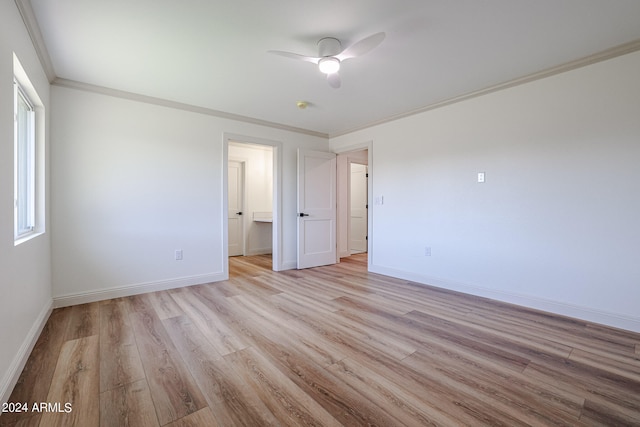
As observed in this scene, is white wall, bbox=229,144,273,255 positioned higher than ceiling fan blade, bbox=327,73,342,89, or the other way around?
ceiling fan blade, bbox=327,73,342,89

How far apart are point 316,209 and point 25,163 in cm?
351

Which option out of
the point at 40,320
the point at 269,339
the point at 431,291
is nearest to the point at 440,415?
the point at 269,339

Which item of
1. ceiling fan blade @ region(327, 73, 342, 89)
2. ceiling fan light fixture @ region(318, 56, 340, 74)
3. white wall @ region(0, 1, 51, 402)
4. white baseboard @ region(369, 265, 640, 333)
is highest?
ceiling fan light fixture @ region(318, 56, 340, 74)

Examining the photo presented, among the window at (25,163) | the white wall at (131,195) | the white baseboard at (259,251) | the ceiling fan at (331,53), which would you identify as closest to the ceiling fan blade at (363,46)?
the ceiling fan at (331,53)

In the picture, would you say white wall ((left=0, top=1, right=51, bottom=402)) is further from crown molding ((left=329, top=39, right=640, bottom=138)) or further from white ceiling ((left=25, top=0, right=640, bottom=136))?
crown molding ((left=329, top=39, right=640, bottom=138))

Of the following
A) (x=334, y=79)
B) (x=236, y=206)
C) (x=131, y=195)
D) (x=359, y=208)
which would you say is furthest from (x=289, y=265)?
(x=334, y=79)

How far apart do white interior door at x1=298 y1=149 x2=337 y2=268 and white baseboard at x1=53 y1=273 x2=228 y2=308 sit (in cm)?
145

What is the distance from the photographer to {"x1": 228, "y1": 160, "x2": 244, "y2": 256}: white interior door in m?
6.10

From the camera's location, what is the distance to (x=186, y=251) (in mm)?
3686

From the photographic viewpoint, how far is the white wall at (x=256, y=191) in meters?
6.08

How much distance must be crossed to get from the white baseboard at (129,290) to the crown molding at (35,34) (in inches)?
87.6

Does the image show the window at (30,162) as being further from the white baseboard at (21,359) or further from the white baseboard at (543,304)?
the white baseboard at (543,304)

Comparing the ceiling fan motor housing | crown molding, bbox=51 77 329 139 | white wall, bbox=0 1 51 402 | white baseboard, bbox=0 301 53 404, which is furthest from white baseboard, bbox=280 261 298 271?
the ceiling fan motor housing

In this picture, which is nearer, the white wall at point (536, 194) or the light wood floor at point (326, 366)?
the light wood floor at point (326, 366)
